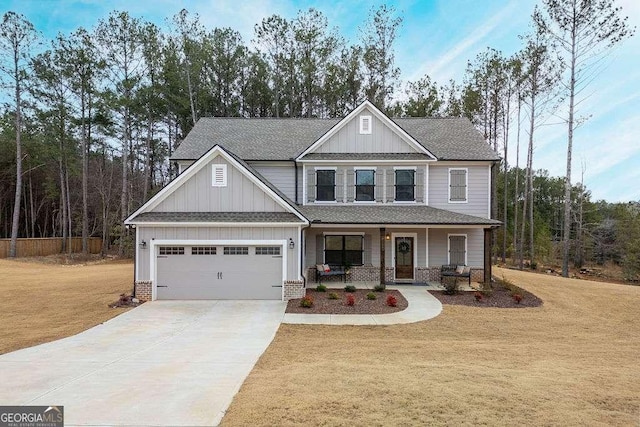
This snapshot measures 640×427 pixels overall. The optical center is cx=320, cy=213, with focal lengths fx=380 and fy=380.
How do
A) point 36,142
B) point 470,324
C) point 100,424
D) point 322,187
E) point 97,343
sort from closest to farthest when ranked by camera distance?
point 100,424 → point 97,343 → point 470,324 → point 322,187 → point 36,142

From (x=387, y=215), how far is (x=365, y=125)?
4.75 meters

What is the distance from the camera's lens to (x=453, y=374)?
657 centimetres

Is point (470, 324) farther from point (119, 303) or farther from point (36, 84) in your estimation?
point (36, 84)

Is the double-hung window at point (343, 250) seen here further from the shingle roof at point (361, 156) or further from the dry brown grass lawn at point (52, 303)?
the dry brown grass lawn at point (52, 303)

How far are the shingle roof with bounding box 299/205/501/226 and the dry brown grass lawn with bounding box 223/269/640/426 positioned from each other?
4.73 m

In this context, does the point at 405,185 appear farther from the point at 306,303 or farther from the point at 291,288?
the point at 306,303

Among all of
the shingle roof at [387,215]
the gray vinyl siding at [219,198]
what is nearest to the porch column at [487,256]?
the shingle roof at [387,215]

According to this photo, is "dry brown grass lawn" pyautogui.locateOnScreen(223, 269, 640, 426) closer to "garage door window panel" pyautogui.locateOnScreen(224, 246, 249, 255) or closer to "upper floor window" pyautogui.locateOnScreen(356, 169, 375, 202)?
"garage door window panel" pyautogui.locateOnScreen(224, 246, 249, 255)

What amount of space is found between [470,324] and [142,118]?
33572 millimetres

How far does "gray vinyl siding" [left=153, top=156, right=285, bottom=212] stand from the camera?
587 inches

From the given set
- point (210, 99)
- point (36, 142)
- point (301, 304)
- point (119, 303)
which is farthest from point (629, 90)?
point (36, 142)

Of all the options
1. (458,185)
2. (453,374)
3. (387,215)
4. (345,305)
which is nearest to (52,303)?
(345,305)

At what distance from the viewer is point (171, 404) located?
5586mm

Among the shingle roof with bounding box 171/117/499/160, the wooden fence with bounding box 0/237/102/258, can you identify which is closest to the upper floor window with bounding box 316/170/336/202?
the shingle roof with bounding box 171/117/499/160
